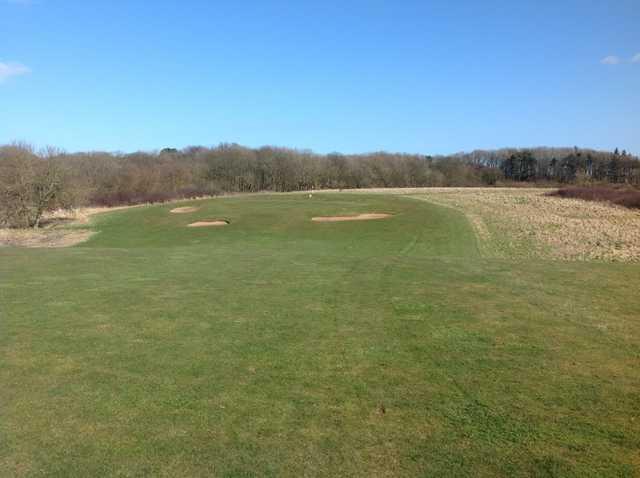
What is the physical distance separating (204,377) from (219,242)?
752 inches

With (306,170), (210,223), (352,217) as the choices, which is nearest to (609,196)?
(352,217)

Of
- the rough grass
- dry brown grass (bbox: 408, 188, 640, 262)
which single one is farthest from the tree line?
dry brown grass (bbox: 408, 188, 640, 262)

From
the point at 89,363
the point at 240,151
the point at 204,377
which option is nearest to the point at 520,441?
the point at 204,377

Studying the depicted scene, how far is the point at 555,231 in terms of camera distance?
25875 mm

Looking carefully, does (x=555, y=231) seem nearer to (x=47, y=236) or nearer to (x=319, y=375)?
(x=319, y=375)

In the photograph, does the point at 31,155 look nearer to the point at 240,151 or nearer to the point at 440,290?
the point at 440,290

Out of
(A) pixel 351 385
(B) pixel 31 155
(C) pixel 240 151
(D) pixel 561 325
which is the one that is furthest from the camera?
(C) pixel 240 151

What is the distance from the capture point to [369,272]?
46.6 ft

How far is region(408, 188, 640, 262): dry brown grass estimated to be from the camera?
20359 mm

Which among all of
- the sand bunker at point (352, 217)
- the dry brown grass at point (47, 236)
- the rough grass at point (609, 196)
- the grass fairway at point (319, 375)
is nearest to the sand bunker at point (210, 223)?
the sand bunker at point (352, 217)

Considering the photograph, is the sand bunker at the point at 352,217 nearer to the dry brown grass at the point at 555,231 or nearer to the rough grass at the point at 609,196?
the dry brown grass at the point at 555,231

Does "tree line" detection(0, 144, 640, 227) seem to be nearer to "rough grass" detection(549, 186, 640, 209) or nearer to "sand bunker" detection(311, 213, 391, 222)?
"sand bunker" detection(311, 213, 391, 222)

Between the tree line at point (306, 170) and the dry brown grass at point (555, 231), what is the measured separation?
4434 cm

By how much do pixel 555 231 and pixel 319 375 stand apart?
2333 centimetres
